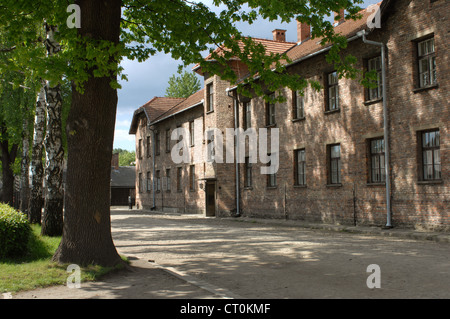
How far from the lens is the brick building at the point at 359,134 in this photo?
16.8 meters

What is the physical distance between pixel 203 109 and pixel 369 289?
27500 mm

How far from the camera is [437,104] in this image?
16.5 meters

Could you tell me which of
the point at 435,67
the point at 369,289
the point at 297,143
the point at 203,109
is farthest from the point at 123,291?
the point at 203,109

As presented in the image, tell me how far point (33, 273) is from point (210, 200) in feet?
77.5

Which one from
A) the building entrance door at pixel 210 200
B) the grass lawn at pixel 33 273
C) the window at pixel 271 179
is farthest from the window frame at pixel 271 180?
the grass lawn at pixel 33 273

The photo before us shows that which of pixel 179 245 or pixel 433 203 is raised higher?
pixel 433 203

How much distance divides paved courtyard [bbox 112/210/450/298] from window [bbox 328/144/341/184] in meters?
5.10

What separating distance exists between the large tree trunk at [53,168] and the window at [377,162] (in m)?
11.7

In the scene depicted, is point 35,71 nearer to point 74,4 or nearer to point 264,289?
point 74,4

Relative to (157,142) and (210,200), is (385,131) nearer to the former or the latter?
(210,200)

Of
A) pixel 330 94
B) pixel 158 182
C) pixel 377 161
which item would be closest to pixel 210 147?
pixel 330 94

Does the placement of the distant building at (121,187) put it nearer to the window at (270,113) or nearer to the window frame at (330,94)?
the window at (270,113)

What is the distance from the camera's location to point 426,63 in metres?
17.3

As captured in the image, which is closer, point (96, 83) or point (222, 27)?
point (96, 83)
